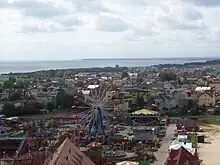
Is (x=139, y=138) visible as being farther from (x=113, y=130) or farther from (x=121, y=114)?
(x=121, y=114)

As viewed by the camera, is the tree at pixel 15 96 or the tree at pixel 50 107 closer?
the tree at pixel 50 107

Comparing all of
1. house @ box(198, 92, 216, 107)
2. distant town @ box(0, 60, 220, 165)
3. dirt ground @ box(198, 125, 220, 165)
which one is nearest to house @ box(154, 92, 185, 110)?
distant town @ box(0, 60, 220, 165)

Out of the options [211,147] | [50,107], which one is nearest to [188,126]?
[211,147]

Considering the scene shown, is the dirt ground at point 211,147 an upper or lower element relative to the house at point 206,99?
lower

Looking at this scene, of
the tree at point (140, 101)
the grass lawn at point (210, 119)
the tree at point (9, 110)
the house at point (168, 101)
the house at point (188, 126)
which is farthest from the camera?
the tree at point (140, 101)

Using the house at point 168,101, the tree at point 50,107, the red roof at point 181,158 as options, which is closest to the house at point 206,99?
the house at point 168,101

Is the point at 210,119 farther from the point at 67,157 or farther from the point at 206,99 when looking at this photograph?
the point at 67,157

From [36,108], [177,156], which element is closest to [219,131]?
[177,156]

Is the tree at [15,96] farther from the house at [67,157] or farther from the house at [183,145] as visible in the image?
the house at [67,157]

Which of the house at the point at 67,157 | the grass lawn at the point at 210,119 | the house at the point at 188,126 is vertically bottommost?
the grass lawn at the point at 210,119
